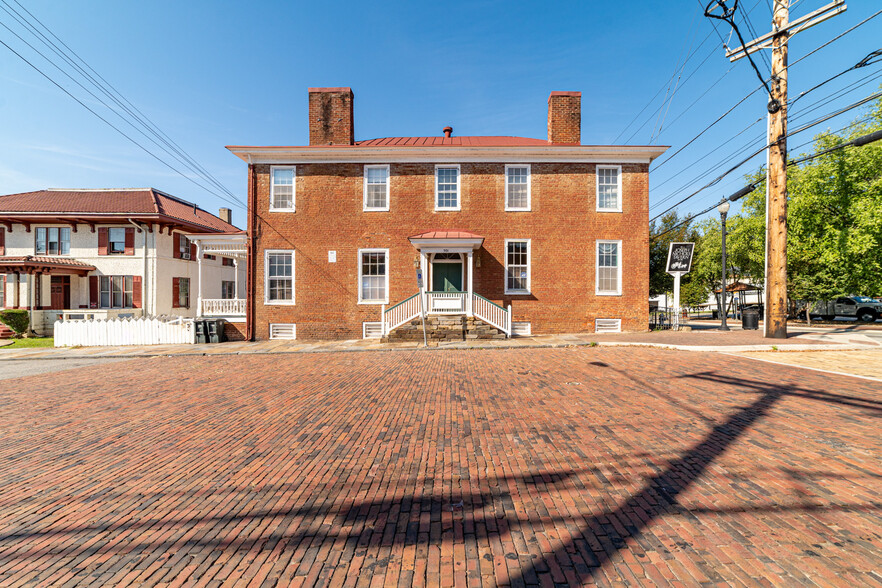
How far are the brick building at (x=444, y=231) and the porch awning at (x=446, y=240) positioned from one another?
30.0 inches

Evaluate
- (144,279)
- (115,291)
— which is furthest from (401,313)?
(115,291)

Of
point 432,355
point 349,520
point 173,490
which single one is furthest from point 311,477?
point 432,355

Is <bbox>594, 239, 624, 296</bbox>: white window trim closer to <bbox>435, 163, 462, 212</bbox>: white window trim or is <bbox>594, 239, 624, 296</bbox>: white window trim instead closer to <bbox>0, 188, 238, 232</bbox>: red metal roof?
<bbox>435, 163, 462, 212</bbox>: white window trim

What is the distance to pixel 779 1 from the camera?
11555 millimetres

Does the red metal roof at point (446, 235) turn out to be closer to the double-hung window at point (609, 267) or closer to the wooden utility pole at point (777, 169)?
the double-hung window at point (609, 267)

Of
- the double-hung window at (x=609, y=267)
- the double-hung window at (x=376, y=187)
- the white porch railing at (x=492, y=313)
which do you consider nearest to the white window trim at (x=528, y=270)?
the white porch railing at (x=492, y=313)

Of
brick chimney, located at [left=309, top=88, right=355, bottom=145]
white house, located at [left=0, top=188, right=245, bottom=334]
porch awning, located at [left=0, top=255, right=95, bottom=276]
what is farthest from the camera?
white house, located at [left=0, top=188, right=245, bottom=334]

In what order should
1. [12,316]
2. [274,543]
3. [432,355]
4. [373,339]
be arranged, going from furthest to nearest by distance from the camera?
[12,316]
[373,339]
[432,355]
[274,543]

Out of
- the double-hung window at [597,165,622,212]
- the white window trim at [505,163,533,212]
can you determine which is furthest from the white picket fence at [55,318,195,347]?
the double-hung window at [597,165,622,212]

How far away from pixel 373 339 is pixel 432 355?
4597mm

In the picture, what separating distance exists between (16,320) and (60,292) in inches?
92.8

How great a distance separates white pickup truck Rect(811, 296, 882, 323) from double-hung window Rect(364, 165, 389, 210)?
2816 cm

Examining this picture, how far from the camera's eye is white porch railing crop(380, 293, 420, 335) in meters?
14.5

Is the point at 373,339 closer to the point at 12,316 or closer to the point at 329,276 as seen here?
the point at 329,276
